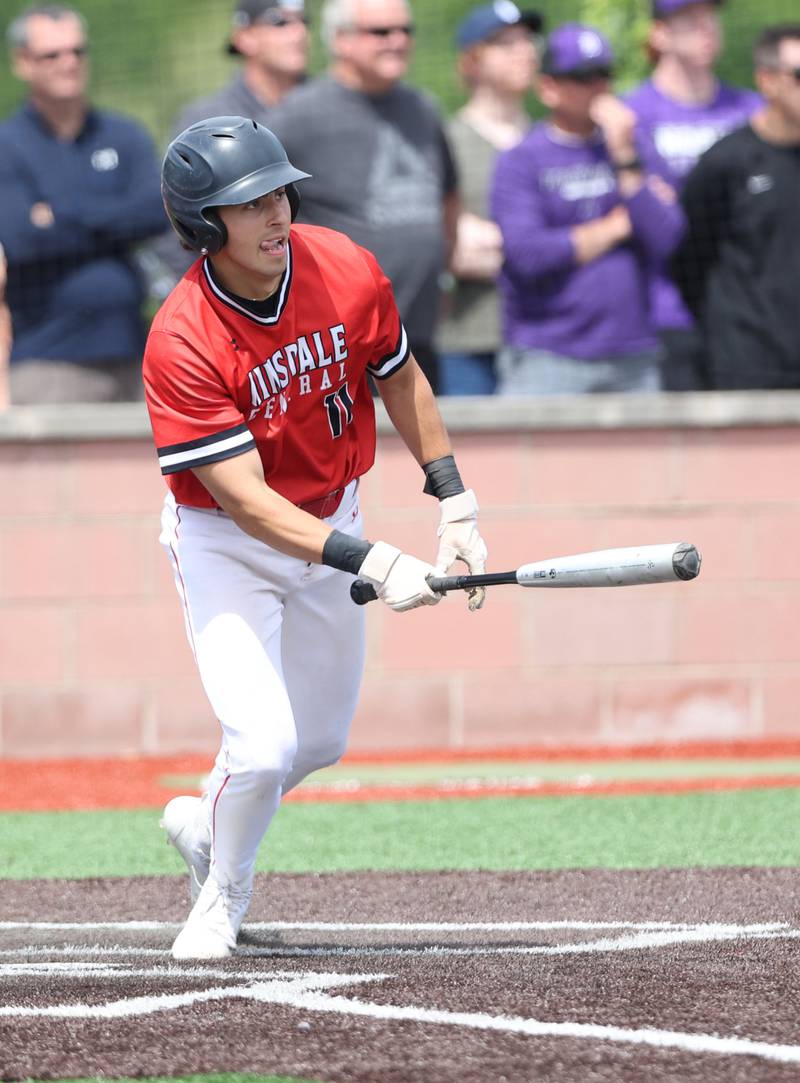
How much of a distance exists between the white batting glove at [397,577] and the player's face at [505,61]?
5.22m

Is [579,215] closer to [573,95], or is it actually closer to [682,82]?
[573,95]

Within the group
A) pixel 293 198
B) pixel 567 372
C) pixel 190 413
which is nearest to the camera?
pixel 190 413

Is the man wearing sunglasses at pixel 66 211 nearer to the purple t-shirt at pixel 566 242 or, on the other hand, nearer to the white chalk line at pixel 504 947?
the purple t-shirt at pixel 566 242

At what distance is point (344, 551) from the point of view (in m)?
4.62

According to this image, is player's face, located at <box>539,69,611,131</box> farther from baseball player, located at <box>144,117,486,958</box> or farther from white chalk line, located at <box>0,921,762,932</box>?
white chalk line, located at <box>0,921,762,932</box>

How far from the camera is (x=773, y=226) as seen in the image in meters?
8.89

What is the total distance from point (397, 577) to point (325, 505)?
0.64 m

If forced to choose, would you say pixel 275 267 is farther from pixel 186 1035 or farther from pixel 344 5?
pixel 344 5

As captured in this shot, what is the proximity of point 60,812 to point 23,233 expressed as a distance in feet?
9.01

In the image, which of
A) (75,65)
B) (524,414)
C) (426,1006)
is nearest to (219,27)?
(75,65)

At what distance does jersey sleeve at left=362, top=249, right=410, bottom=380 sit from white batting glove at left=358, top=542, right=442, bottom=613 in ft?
2.37

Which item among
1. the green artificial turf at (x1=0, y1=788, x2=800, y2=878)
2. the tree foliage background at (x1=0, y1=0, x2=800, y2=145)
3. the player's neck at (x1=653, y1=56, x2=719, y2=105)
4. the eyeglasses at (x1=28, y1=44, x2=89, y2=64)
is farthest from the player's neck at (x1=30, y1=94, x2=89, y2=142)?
the green artificial turf at (x1=0, y1=788, x2=800, y2=878)

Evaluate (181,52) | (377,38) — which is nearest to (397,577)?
(377,38)

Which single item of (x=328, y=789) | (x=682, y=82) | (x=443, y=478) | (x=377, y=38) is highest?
(x=377, y=38)
